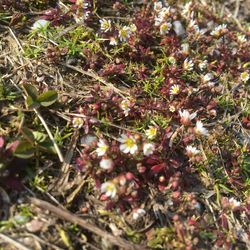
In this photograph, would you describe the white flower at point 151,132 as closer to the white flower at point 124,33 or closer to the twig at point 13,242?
the white flower at point 124,33

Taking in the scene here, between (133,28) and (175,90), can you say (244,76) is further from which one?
(133,28)

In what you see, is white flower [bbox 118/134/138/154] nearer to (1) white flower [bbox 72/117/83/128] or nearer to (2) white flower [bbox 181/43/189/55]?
(1) white flower [bbox 72/117/83/128]

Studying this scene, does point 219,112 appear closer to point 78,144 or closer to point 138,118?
point 138,118

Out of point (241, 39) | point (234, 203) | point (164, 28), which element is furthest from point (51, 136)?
point (241, 39)

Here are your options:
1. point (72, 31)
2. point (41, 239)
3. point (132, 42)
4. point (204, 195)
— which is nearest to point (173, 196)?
point (204, 195)

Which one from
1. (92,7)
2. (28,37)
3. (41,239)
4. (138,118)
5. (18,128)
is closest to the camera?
(41,239)

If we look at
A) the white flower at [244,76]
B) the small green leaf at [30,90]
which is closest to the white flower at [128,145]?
the small green leaf at [30,90]
